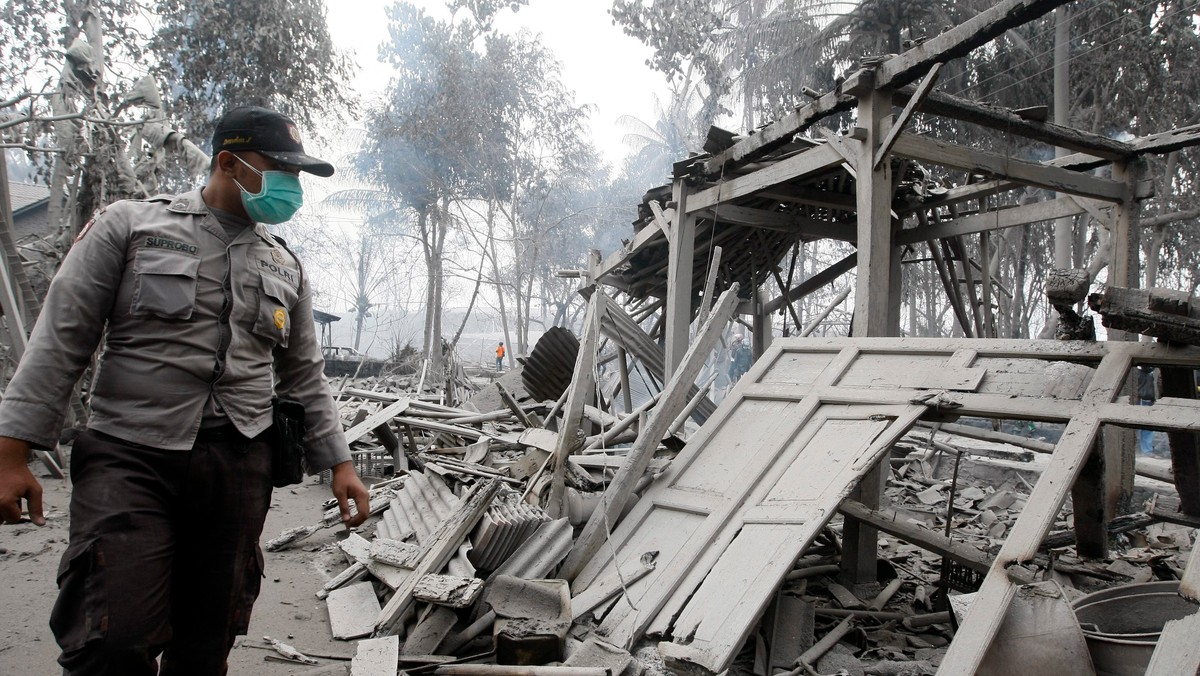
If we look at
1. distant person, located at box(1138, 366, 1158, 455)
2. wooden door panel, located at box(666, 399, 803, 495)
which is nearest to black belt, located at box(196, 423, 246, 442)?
wooden door panel, located at box(666, 399, 803, 495)

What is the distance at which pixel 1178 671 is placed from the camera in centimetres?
220

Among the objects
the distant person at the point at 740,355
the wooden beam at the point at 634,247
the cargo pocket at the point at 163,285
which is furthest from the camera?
the distant person at the point at 740,355

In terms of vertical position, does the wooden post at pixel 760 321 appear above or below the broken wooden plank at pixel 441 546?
above

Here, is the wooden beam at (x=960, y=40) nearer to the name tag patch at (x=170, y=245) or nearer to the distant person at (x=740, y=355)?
the name tag patch at (x=170, y=245)

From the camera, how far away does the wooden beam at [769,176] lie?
5.75m

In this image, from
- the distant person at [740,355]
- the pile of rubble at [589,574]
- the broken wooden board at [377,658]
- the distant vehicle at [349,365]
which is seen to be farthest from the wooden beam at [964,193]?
the distant vehicle at [349,365]

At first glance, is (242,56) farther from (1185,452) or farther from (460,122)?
(1185,452)

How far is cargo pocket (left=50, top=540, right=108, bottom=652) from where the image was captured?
1.84m

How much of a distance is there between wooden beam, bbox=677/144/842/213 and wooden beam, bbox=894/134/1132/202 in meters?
0.57

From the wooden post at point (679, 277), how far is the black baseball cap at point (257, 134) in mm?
5097

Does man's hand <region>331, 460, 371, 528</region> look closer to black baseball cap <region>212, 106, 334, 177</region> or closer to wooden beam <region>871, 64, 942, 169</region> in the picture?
black baseball cap <region>212, 106, 334, 177</region>

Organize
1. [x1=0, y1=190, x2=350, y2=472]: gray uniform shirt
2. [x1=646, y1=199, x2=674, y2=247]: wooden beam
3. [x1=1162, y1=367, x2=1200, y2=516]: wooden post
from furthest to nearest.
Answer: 1. [x1=646, y1=199, x2=674, y2=247]: wooden beam
2. [x1=1162, y1=367, x2=1200, y2=516]: wooden post
3. [x1=0, y1=190, x2=350, y2=472]: gray uniform shirt

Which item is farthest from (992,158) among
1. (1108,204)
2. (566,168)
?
(566,168)

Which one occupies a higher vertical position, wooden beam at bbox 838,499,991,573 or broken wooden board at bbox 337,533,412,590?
wooden beam at bbox 838,499,991,573
